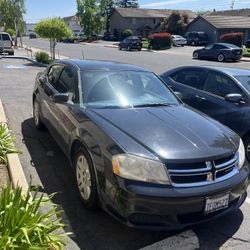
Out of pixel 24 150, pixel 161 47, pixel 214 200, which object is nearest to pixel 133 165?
pixel 214 200

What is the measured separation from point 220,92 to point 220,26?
45501 millimetres

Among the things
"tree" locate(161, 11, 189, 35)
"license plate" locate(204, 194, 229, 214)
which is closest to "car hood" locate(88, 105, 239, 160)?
"license plate" locate(204, 194, 229, 214)

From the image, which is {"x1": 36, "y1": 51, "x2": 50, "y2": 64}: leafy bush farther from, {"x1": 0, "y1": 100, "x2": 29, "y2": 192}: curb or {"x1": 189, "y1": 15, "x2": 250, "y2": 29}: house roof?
{"x1": 189, "y1": 15, "x2": 250, "y2": 29}: house roof

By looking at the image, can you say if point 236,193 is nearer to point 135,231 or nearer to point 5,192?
point 135,231

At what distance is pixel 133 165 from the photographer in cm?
Result: 329

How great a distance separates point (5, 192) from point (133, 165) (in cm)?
113

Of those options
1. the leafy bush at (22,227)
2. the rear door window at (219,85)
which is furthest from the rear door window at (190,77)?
the leafy bush at (22,227)

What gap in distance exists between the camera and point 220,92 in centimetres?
629

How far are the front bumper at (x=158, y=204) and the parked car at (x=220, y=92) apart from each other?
2588 mm

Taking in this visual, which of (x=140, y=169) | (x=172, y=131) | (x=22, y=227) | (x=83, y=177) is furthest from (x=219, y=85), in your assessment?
(x=22, y=227)

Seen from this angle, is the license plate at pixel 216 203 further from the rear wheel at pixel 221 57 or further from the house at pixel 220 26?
the house at pixel 220 26

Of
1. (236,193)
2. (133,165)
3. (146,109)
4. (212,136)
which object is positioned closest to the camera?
(133,165)

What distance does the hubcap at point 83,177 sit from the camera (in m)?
3.87

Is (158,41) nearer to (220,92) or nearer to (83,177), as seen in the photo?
(220,92)
